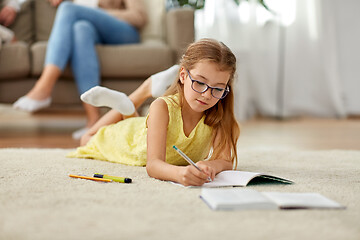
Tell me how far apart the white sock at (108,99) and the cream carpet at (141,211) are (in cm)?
25

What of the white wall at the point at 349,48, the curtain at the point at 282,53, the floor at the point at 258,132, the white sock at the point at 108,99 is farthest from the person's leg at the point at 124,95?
the white wall at the point at 349,48

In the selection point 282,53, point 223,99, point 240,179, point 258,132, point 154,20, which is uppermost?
point 154,20

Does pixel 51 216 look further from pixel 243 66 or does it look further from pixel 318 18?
pixel 318 18

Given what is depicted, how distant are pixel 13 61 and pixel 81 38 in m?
0.35

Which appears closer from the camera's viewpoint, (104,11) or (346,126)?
(104,11)

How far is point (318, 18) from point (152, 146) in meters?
2.74

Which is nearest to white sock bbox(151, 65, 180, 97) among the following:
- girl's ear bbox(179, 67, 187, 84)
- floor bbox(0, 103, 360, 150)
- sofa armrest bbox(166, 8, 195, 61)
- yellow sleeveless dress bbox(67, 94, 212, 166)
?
yellow sleeveless dress bbox(67, 94, 212, 166)

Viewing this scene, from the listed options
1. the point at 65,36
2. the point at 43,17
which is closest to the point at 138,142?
the point at 65,36

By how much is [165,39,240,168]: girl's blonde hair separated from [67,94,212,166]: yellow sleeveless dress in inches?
1.1

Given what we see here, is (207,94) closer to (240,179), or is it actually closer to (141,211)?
(240,179)

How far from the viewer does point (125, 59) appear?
7.57 feet

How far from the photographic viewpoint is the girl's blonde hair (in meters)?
1.20

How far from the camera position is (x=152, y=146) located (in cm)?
120

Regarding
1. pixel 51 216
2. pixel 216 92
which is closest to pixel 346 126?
pixel 216 92
